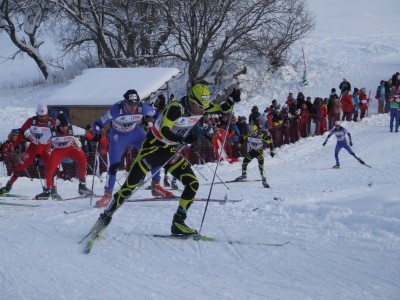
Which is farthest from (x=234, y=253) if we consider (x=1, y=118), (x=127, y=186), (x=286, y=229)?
(x=1, y=118)

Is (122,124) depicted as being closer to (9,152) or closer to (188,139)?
(188,139)

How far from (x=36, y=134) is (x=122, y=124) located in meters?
2.05

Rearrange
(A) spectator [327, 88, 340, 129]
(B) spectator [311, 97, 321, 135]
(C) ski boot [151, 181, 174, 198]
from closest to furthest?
1. (C) ski boot [151, 181, 174, 198]
2. (B) spectator [311, 97, 321, 135]
3. (A) spectator [327, 88, 340, 129]

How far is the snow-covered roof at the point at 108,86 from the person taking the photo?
63.4 feet

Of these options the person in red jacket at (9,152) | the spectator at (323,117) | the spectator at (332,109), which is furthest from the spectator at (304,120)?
the person in red jacket at (9,152)

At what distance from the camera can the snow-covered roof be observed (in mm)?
19312

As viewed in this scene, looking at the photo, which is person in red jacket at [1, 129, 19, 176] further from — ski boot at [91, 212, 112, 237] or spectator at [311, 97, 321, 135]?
spectator at [311, 97, 321, 135]

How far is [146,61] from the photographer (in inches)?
1125

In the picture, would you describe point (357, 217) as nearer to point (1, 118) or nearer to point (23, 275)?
point (23, 275)

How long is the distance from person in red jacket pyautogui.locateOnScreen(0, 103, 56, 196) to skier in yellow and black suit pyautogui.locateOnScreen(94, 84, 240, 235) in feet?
11.8

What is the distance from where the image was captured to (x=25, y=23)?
31.8 m

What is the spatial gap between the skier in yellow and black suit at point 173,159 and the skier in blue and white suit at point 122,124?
187cm

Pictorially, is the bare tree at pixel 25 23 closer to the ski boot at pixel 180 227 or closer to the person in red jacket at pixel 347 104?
the person in red jacket at pixel 347 104

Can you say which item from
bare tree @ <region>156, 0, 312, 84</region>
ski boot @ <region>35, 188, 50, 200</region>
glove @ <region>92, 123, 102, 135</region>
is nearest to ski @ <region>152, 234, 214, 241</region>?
glove @ <region>92, 123, 102, 135</region>
